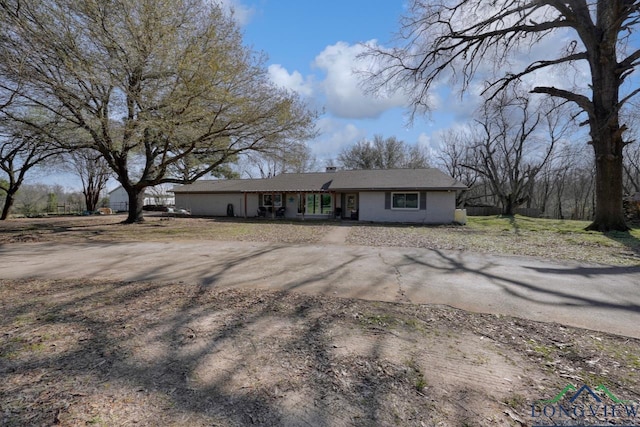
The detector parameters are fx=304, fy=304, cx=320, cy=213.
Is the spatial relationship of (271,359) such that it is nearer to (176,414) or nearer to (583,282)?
(176,414)

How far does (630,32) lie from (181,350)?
62.2 ft

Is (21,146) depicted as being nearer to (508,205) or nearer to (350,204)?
(350,204)

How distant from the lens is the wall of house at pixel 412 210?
1823 cm

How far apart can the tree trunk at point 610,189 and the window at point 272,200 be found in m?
17.9

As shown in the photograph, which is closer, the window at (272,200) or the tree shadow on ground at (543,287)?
the tree shadow on ground at (543,287)

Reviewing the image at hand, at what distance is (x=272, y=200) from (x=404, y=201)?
9651 millimetres

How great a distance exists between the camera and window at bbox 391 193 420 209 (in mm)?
18734

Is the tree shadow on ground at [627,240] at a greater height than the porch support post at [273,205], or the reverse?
the porch support post at [273,205]

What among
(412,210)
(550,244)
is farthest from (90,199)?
(550,244)

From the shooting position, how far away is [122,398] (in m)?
2.28

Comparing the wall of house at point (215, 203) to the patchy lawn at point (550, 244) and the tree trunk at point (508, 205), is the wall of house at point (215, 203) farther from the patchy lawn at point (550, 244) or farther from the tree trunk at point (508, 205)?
the tree trunk at point (508, 205)

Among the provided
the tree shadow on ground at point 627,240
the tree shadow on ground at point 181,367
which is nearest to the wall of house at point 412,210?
the tree shadow on ground at point 627,240

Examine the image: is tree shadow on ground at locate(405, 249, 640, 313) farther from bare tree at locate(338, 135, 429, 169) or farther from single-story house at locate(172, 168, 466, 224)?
bare tree at locate(338, 135, 429, 169)

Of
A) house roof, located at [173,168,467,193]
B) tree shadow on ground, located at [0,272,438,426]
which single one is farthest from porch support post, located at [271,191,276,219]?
tree shadow on ground, located at [0,272,438,426]
